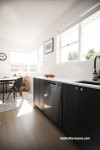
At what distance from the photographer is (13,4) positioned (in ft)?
7.74

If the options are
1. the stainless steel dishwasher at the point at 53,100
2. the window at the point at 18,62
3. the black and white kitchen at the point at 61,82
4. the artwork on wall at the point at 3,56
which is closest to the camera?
the black and white kitchen at the point at 61,82

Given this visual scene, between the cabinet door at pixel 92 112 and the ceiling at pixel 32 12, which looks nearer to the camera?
the cabinet door at pixel 92 112

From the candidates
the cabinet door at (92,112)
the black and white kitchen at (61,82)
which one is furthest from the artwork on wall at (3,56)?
the cabinet door at (92,112)

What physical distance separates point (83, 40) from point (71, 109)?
62.6 inches

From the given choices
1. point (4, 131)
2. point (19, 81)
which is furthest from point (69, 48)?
point (4, 131)

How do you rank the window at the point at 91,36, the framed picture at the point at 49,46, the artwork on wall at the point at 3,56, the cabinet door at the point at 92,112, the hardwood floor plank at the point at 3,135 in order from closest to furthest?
the cabinet door at the point at 92,112
the hardwood floor plank at the point at 3,135
the window at the point at 91,36
the framed picture at the point at 49,46
the artwork on wall at the point at 3,56

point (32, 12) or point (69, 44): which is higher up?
point (32, 12)

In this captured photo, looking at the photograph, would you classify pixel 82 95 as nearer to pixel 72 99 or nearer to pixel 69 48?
A: pixel 72 99

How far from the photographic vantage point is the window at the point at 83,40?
1844 millimetres

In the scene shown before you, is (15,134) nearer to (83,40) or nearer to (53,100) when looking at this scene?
(53,100)

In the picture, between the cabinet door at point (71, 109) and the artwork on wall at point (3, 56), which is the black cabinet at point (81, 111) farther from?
the artwork on wall at point (3, 56)

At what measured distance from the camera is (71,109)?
1339 mm

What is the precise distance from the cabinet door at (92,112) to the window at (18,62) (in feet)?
16.5

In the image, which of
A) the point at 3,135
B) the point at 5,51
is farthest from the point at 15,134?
the point at 5,51
